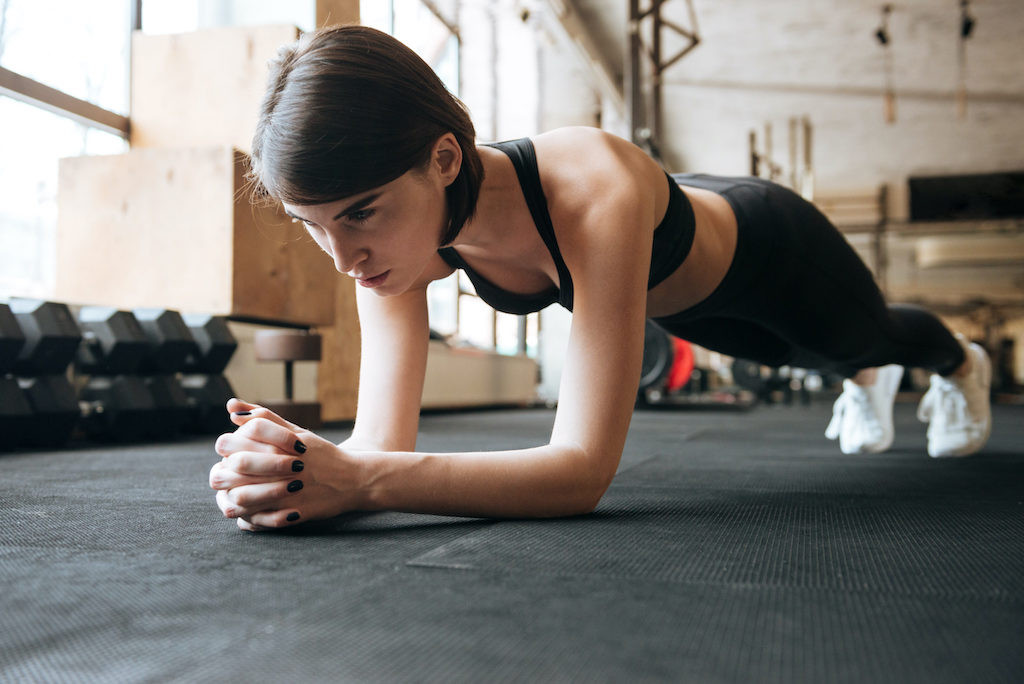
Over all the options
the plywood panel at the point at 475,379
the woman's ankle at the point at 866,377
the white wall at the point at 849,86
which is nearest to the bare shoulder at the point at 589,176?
the woman's ankle at the point at 866,377

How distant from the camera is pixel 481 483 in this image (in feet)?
3.18

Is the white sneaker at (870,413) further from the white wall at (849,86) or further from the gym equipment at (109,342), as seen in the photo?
the white wall at (849,86)

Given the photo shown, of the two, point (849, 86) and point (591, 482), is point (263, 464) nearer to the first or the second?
point (591, 482)

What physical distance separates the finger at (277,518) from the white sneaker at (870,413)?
5.56ft

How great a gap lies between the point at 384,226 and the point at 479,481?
326 millimetres

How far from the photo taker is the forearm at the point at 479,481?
943 mm

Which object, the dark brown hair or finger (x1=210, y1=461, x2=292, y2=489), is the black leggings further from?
finger (x1=210, y1=461, x2=292, y2=489)

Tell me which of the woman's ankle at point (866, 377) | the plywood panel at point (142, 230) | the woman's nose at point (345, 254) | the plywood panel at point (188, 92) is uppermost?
the plywood panel at point (188, 92)

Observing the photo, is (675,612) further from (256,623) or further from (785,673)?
(256,623)

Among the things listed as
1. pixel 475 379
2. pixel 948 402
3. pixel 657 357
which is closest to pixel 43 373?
pixel 948 402

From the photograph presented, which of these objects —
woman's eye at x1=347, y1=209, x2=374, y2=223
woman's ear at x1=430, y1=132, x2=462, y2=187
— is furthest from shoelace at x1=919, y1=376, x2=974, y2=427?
woman's eye at x1=347, y1=209, x2=374, y2=223

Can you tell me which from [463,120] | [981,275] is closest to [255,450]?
[463,120]

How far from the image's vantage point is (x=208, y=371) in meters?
2.97

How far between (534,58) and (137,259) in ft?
14.2
